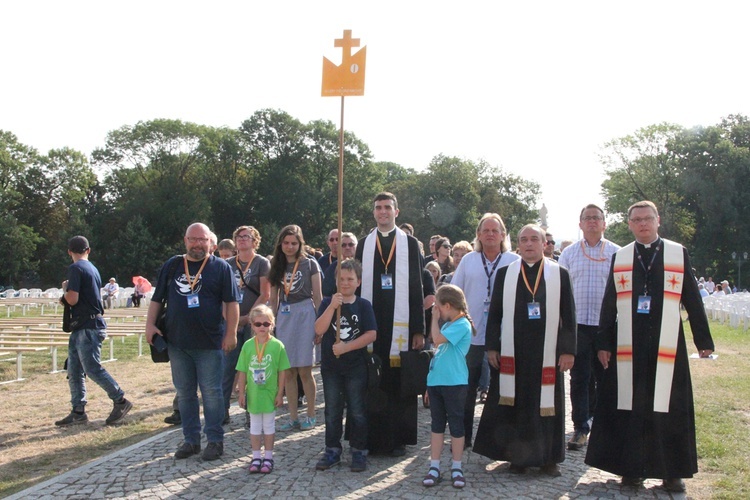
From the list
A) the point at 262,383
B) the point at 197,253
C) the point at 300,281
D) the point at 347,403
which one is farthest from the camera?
the point at 300,281

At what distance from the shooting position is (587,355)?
6926 millimetres

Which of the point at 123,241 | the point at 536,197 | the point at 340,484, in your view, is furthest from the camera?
the point at 536,197

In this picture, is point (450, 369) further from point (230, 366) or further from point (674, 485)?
point (230, 366)

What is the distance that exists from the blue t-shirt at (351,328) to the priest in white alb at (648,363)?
1.83 meters

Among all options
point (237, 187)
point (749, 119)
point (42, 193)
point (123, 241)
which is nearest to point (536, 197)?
point (749, 119)

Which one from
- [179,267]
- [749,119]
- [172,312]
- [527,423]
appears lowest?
[527,423]

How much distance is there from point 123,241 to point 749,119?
50.1 metres

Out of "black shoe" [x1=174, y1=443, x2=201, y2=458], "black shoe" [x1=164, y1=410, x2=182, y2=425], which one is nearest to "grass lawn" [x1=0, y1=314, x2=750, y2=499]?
"black shoe" [x1=164, y1=410, x2=182, y2=425]

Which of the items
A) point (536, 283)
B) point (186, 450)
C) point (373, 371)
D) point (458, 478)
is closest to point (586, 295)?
point (536, 283)

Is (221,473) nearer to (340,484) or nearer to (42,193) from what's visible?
(340,484)

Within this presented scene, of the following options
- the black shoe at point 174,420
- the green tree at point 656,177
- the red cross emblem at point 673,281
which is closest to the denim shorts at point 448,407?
the red cross emblem at point 673,281

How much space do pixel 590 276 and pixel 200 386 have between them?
148 inches

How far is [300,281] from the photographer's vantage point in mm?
7414

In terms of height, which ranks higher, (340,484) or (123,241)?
(123,241)
